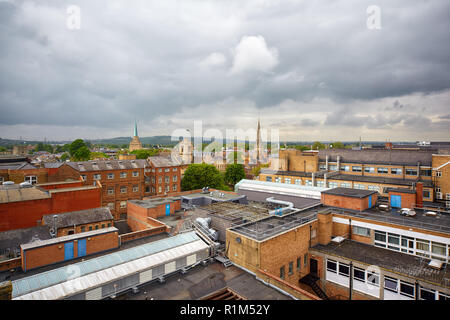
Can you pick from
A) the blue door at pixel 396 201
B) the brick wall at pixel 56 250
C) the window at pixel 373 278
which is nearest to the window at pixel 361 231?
the window at pixel 373 278

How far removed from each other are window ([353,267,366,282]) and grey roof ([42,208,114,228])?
23746 millimetres

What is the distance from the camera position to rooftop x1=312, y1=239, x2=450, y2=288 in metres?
14.7

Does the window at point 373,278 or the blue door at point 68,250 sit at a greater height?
the blue door at point 68,250

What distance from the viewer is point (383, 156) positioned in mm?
44719

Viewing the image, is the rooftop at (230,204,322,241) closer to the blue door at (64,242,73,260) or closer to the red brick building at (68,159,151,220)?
the blue door at (64,242,73,260)

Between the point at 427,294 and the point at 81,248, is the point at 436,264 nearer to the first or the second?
the point at 427,294

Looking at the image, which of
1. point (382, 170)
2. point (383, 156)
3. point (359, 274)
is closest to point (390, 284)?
point (359, 274)

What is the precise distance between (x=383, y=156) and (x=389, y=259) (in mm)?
33871

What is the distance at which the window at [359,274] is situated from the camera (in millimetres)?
16531

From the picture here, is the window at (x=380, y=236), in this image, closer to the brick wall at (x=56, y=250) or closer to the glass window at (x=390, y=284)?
the glass window at (x=390, y=284)

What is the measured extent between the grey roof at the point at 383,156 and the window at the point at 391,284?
3308 centimetres

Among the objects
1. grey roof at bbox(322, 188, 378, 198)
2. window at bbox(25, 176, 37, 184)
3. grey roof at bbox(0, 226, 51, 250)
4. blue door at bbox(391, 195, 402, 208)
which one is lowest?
grey roof at bbox(0, 226, 51, 250)

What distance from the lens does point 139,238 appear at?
22.0 meters

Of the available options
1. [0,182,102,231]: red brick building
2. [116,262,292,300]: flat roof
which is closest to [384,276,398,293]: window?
[116,262,292,300]: flat roof
